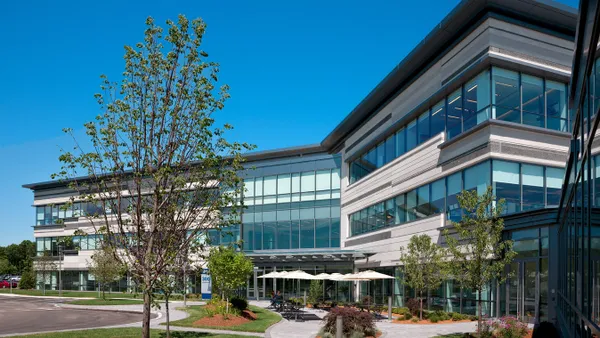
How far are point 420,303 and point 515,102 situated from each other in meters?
11.4

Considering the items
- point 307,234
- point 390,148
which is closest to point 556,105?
point 390,148

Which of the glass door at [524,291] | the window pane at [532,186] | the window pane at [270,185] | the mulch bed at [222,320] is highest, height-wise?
the window pane at [270,185]

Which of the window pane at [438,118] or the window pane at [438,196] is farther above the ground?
the window pane at [438,118]

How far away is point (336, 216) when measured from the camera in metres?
50.8

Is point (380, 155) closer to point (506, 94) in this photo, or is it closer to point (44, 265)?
point (506, 94)

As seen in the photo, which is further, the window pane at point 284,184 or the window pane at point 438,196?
the window pane at point 284,184

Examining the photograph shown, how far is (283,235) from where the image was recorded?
54281mm

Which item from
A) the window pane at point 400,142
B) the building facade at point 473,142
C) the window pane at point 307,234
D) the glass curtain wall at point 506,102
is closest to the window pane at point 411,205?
the building facade at point 473,142

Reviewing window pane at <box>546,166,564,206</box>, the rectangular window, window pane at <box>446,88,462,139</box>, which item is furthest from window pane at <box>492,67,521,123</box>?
the rectangular window

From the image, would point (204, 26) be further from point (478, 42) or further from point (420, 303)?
point (420, 303)

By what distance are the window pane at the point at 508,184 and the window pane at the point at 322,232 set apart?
87.6ft

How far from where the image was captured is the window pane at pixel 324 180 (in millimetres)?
51438

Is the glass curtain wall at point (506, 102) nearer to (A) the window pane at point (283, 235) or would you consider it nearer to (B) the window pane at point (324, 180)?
(B) the window pane at point (324, 180)

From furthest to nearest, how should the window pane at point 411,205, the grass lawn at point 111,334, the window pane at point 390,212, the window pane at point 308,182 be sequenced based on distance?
the window pane at point 308,182
the window pane at point 390,212
the window pane at point 411,205
the grass lawn at point 111,334
